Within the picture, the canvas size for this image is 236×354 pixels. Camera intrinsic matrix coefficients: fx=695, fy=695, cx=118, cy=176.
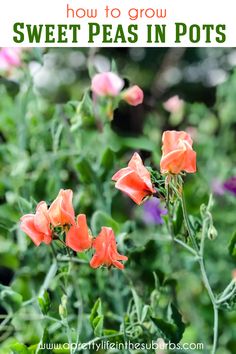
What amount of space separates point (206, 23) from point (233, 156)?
749 mm

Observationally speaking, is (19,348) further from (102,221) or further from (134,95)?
(134,95)

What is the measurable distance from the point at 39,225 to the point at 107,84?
13.1 inches

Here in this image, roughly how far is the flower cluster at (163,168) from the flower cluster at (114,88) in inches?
10.5

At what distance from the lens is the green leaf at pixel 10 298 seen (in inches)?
34.4

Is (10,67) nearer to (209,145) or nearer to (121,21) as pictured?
(121,21)

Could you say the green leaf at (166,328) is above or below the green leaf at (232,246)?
below

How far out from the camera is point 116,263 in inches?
28.7

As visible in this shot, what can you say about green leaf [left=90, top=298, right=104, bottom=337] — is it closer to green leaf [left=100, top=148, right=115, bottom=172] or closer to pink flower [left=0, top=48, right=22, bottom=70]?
green leaf [left=100, top=148, right=115, bottom=172]

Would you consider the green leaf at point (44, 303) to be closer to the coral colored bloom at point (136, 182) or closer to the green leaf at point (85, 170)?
the coral colored bloom at point (136, 182)

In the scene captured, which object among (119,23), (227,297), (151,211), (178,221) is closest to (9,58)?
(119,23)

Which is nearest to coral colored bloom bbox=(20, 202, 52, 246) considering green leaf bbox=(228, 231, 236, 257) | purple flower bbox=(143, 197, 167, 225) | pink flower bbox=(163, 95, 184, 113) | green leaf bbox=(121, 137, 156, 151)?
green leaf bbox=(228, 231, 236, 257)

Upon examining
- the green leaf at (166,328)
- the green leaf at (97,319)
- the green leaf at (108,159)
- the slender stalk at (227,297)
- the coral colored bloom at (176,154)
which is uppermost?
the coral colored bloom at (176,154)

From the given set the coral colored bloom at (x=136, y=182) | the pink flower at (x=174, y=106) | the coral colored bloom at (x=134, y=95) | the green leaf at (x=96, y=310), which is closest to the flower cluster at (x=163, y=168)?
the coral colored bloom at (x=136, y=182)

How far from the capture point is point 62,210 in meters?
0.70
